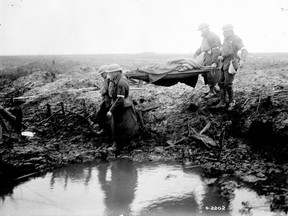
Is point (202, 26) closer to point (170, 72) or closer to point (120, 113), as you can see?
point (170, 72)

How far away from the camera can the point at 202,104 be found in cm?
778

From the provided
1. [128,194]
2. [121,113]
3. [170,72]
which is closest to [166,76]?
[170,72]

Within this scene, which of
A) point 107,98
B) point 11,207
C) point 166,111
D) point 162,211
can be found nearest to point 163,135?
point 166,111

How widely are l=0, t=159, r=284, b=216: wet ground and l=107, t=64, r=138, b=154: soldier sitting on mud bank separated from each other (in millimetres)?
710

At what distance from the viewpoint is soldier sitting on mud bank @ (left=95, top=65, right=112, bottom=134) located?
689 centimetres

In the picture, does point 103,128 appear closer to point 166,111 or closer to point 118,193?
point 166,111

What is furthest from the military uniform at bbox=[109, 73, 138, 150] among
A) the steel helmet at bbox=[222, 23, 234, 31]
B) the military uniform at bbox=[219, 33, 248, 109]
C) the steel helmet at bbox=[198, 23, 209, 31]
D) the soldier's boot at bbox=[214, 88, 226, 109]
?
the steel helmet at bbox=[222, 23, 234, 31]

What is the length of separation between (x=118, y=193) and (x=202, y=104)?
145 inches

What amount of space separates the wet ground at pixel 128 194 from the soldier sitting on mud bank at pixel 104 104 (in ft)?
4.43

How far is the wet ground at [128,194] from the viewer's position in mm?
4402

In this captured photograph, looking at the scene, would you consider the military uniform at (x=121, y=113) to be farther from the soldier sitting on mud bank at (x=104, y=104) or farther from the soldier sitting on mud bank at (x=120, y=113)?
the soldier sitting on mud bank at (x=104, y=104)

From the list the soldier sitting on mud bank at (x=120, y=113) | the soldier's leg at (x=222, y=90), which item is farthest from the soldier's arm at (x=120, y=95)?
the soldier's leg at (x=222, y=90)

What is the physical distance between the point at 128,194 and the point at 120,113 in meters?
2.06

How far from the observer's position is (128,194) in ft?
16.2
